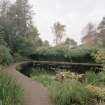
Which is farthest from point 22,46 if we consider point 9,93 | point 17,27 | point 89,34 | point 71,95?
point 89,34

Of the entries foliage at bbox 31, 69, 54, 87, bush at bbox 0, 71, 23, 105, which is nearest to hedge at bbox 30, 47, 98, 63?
foliage at bbox 31, 69, 54, 87

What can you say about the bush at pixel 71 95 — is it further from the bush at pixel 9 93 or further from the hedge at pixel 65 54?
the hedge at pixel 65 54

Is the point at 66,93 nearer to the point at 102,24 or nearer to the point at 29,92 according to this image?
the point at 29,92

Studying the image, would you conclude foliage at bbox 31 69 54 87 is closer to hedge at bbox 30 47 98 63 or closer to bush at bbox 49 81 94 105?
bush at bbox 49 81 94 105

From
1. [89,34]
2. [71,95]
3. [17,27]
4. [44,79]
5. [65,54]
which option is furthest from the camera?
[89,34]

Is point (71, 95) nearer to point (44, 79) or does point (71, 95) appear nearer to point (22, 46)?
point (44, 79)

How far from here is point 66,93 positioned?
20.2 feet

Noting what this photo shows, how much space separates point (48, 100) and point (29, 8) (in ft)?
97.4

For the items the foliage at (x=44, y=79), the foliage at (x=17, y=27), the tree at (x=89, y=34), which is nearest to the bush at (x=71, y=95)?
the foliage at (x=44, y=79)

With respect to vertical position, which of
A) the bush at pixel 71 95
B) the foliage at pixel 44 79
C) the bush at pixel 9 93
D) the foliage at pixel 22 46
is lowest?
the foliage at pixel 44 79

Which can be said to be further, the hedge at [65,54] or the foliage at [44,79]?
the hedge at [65,54]

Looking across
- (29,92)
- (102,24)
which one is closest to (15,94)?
(29,92)

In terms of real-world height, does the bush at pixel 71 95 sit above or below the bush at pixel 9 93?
below

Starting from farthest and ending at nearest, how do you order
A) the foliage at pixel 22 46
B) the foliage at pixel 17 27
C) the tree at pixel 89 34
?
the tree at pixel 89 34 < the foliage at pixel 22 46 < the foliage at pixel 17 27
